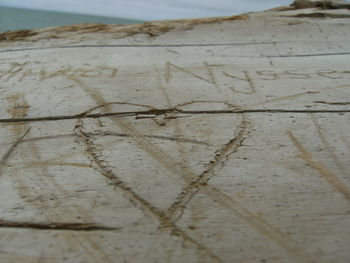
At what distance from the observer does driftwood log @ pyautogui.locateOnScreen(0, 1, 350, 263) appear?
0.99m

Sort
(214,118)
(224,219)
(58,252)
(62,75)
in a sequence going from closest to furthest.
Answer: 1. (58,252)
2. (224,219)
3. (214,118)
4. (62,75)

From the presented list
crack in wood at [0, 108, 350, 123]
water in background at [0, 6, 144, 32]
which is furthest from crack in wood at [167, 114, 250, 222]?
water in background at [0, 6, 144, 32]

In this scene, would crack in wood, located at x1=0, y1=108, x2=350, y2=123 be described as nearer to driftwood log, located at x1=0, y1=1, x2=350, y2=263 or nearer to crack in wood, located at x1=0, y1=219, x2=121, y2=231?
driftwood log, located at x1=0, y1=1, x2=350, y2=263

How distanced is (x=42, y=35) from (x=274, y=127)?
291 centimetres

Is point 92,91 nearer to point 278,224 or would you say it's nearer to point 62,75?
point 62,75

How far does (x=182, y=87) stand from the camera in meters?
2.09

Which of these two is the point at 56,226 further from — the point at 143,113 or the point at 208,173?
the point at 143,113

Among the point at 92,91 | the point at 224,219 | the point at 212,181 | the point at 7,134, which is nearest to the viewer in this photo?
the point at 224,219

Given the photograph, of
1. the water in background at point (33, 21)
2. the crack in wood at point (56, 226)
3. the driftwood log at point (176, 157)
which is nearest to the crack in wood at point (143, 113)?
the driftwood log at point (176, 157)

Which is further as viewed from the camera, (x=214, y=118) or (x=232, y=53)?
(x=232, y=53)

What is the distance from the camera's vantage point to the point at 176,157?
138 centimetres

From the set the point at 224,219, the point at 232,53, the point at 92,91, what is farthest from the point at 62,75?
the point at 224,219

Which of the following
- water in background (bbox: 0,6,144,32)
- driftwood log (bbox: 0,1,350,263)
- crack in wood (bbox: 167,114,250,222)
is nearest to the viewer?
driftwood log (bbox: 0,1,350,263)

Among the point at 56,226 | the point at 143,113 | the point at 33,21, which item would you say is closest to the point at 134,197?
the point at 56,226
